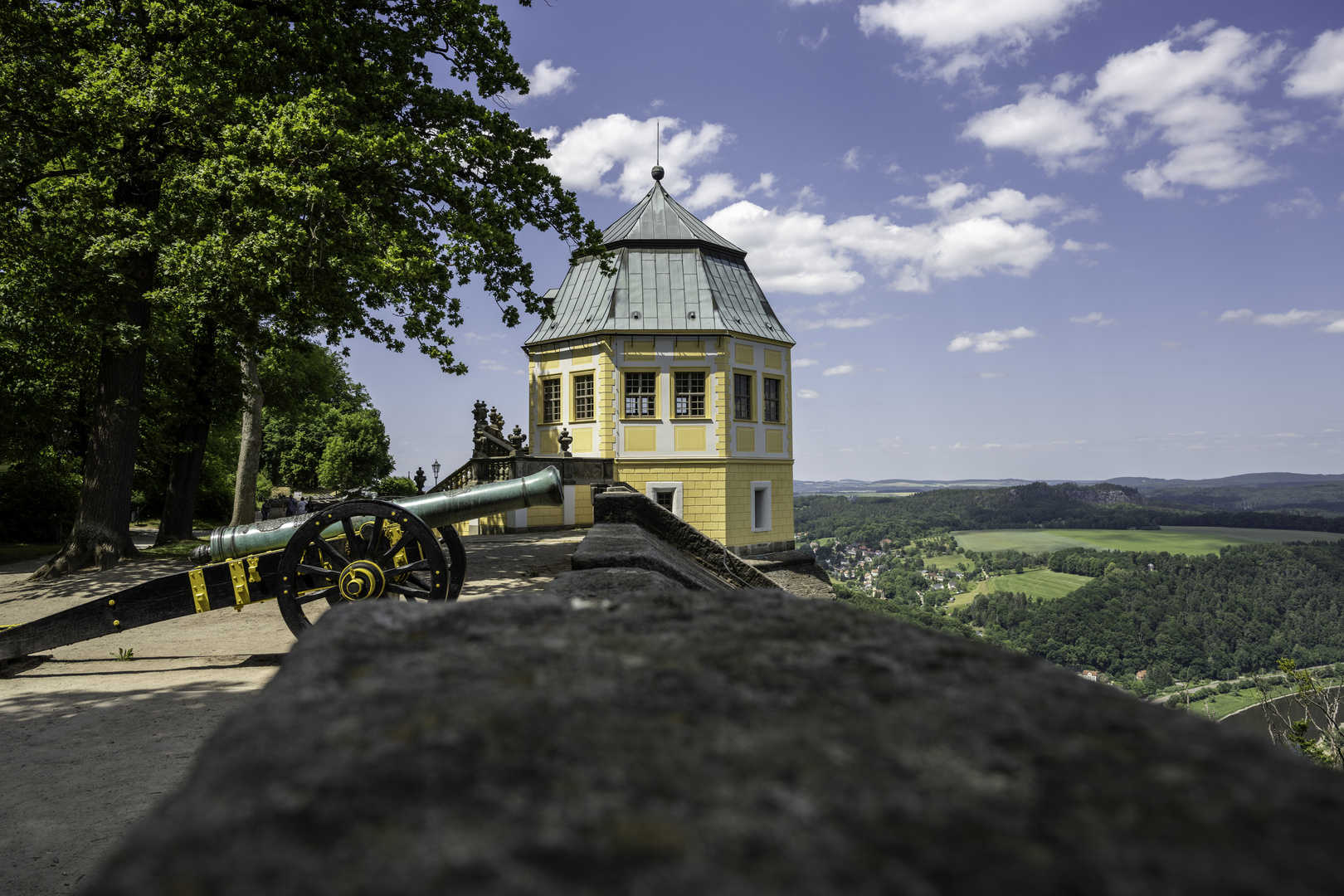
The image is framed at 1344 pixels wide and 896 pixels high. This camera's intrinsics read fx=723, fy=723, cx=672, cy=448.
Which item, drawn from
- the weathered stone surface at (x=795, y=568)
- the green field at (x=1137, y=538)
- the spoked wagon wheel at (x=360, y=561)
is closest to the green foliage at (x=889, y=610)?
the weathered stone surface at (x=795, y=568)

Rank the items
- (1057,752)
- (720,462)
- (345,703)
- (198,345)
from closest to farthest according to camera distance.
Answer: (1057,752) → (345,703) → (198,345) → (720,462)

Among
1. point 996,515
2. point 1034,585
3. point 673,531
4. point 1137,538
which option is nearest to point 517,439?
point 673,531

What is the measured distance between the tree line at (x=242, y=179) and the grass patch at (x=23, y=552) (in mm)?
5996

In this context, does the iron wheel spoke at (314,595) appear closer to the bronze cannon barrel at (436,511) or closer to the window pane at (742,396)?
the bronze cannon barrel at (436,511)

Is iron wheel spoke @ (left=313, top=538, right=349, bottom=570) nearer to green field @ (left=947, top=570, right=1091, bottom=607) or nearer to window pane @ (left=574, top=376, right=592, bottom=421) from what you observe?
window pane @ (left=574, top=376, right=592, bottom=421)

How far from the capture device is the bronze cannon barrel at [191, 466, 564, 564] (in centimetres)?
652

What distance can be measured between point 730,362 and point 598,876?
84.0 feet

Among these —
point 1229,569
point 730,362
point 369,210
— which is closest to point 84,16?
point 369,210

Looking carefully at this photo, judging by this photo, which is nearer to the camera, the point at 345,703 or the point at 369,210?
the point at 345,703

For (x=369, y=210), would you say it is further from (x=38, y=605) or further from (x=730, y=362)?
(x=730, y=362)

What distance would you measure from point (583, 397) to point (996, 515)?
174m

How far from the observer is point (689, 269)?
27922mm

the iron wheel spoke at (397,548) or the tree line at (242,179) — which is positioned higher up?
the tree line at (242,179)

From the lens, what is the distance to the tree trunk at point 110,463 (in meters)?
13.2
